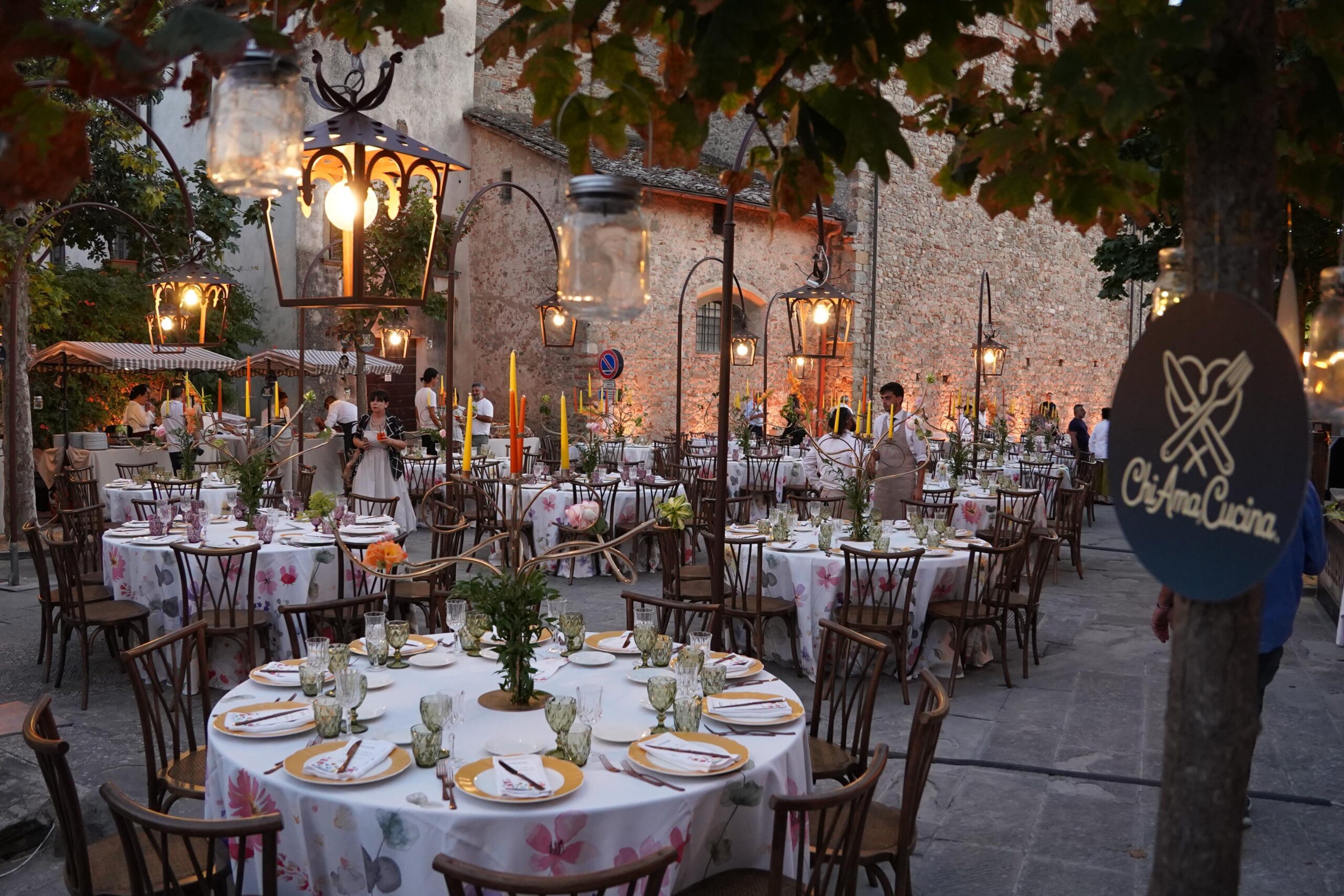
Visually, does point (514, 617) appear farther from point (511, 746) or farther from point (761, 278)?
point (761, 278)

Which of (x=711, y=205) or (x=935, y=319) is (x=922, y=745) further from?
(x=935, y=319)

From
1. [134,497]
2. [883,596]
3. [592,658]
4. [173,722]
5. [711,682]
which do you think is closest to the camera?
[711,682]

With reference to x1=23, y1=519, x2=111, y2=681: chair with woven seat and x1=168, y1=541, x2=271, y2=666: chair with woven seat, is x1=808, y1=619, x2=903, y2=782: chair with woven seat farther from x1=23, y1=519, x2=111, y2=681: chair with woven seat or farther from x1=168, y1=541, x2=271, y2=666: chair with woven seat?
x1=23, y1=519, x2=111, y2=681: chair with woven seat

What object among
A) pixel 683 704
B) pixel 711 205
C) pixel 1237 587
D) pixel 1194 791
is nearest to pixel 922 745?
pixel 683 704

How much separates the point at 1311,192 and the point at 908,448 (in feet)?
20.5

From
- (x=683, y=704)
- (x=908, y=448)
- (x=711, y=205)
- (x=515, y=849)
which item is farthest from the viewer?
(x=711, y=205)

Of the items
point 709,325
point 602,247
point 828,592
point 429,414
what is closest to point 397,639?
point 602,247

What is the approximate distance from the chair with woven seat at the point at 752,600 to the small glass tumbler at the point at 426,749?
269 centimetres

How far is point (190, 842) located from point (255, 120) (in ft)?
5.25

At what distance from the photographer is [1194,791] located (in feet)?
4.19

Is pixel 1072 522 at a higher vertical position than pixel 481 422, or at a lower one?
lower

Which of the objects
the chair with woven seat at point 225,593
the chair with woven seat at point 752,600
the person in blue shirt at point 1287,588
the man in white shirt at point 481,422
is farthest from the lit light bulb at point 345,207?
the man in white shirt at point 481,422

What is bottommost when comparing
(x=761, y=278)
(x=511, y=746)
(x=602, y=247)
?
(x=511, y=746)

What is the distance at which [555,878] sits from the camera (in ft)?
6.21
